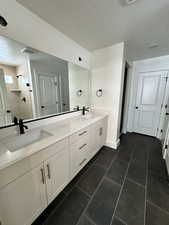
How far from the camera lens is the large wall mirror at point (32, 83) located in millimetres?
1206

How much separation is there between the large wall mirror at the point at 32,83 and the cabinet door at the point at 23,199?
697mm

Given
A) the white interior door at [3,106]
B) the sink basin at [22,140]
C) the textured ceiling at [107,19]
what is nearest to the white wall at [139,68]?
the textured ceiling at [107,19]

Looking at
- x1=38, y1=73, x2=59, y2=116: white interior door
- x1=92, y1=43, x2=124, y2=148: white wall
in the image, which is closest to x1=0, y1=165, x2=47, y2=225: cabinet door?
x1=38, y1=73, x2=59, y2=116: white interior door

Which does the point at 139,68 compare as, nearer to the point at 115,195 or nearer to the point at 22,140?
the point at 115,195

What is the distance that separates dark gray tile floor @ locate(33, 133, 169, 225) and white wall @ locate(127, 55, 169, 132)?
63.5 inches

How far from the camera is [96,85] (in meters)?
2.58

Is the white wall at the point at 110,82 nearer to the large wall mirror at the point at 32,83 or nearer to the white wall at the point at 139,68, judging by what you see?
the large wall mirror at the point at 32,83

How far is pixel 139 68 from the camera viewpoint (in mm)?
3178

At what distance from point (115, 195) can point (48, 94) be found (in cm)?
188

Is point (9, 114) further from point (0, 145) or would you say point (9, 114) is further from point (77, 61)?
point (77, 61)

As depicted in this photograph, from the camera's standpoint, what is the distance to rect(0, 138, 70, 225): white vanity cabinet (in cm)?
80

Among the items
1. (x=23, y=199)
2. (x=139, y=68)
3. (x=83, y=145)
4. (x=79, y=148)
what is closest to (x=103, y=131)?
(x=83, y=145)

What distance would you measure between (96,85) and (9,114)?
1.97m

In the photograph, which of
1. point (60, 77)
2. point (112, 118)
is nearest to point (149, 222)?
point (112, 118)
